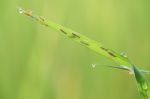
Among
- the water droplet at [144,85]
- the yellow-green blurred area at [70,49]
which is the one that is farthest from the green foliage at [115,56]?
the yellow-green blurred area at [70,49]

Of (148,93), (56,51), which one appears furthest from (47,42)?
(148,93)

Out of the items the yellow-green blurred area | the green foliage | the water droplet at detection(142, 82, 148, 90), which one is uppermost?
the yellow-green blurred area

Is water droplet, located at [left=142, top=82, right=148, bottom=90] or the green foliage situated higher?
the green foliage

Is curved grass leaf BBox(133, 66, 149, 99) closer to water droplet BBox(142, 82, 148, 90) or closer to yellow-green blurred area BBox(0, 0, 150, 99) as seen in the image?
water droplet BBox(142, 82, 148, 90)

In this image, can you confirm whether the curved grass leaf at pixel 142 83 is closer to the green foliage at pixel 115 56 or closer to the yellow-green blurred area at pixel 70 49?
the green foliage at pixel 115 56

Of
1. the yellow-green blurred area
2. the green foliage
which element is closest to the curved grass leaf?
the green foliage

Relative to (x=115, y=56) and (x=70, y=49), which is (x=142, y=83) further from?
(x=70, y=49)

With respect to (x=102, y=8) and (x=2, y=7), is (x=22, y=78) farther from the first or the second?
(x=102, y=8)

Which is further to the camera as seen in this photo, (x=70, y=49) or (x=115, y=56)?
(x=70, y=49)

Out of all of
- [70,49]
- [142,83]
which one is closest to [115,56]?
[142,83]

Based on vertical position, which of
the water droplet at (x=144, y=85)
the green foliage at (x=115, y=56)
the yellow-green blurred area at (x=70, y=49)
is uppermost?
the yellow-green blurred area at (x=70, y=49)
